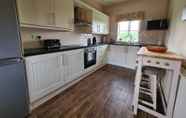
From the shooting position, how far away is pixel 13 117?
1268mm

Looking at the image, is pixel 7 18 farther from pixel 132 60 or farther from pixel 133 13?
pixel 133 13

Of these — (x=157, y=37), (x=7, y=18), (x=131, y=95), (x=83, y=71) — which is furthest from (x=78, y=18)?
(x=157, y=37)

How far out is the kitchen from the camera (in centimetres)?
120

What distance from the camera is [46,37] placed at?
2.35 meters

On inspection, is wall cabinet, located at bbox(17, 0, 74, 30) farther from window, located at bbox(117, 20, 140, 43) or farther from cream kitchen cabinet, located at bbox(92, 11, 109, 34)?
window, located at bbox(117, 20, 140, 43)

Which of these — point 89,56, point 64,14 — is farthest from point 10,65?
point 89,56

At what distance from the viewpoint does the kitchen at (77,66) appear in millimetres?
1203

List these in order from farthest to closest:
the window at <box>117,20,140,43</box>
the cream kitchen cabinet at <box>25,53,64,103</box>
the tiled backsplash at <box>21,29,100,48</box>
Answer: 1. the window at <box>117,20,140,43</box>
2. the tiled backsplash at <box>21,29,100,48</box>
3. the cream kitchen cabinet at <box>25,53,64,103</box>

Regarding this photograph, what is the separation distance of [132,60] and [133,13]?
1.85 meters

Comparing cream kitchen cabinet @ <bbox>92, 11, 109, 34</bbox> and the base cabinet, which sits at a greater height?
cream kitchen cabinet @ <bbox>92, 11, 109, 34</bbox>

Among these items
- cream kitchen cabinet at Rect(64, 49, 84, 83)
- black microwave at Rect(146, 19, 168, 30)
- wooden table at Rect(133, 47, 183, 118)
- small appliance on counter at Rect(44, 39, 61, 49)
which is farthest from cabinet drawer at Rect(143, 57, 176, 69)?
black microwave at Rect(146, 19, 168, 30)

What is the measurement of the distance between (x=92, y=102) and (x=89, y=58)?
142 cm

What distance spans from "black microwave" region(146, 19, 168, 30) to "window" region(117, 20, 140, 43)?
0.49 metres

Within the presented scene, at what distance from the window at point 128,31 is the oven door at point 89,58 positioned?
6.16 feet
